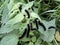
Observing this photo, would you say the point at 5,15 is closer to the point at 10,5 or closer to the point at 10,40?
the point at 10,5

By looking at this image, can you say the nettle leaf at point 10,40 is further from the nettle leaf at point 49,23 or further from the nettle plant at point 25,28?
the nettle leaf at point 49,23

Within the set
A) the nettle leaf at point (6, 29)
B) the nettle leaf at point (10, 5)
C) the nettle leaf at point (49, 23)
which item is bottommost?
the nettle leaf at point (6, 29)

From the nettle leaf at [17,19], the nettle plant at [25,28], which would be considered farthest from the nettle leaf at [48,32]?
the nettle leaf at [17,19]

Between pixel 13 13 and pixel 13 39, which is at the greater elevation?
pixel 13 13

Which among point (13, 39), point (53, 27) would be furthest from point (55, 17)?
point (13, 39)

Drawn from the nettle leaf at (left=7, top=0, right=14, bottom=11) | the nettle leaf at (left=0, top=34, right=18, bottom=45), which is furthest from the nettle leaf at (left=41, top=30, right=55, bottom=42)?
the nettle leaf at (left=7, top=0, right=14, bottom=11)

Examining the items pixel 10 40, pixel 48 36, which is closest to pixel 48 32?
pixel 48 36

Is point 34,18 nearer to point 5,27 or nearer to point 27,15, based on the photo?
point 27,15

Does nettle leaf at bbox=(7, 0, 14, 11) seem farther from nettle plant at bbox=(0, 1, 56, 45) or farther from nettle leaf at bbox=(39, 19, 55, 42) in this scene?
nettle leaf at bbox=(39, 19, 55, 42)
